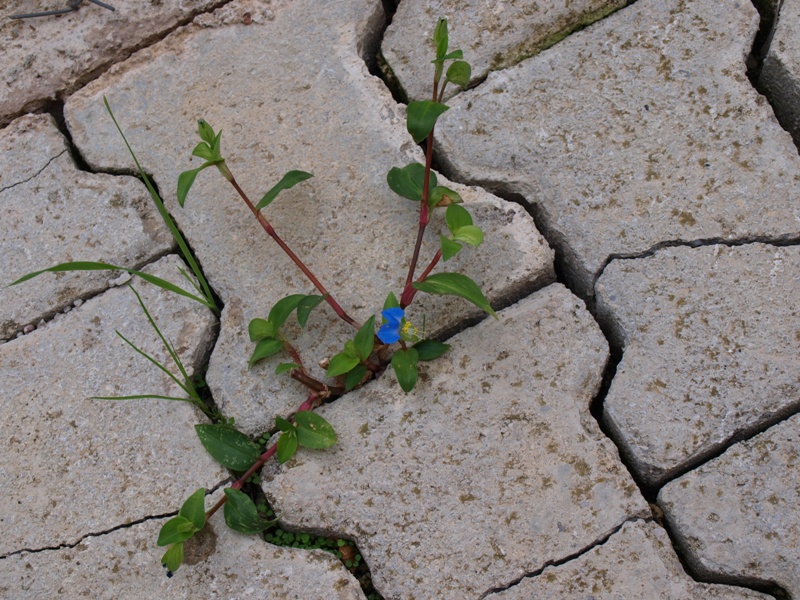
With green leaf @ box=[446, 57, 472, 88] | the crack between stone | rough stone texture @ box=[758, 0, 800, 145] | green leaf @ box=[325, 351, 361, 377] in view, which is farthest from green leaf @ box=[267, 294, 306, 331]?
rough stone texture @ box=[758, 0, 800, 145]

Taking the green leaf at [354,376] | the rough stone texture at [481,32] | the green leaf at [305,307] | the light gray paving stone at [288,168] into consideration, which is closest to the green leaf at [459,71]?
the light gray paving stone at [288,168]

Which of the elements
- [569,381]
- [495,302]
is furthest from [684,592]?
[495,302]

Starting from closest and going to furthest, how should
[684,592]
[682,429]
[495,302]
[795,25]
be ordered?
1. [684,592]
2. [682,429]
3. [495,302]
4. [795,25]

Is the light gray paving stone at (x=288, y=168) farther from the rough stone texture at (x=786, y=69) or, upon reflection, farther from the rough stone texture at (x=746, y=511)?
the rough stone texture at (x=786, y=69)

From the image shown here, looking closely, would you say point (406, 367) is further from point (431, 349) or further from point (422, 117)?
point (422, 117)

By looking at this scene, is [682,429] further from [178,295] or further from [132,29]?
[132,29]

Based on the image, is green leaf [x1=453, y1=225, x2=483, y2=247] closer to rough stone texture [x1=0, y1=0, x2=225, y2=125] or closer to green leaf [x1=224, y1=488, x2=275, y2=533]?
green leaf [x1=224, y1=488, x2=275, y2=533]
